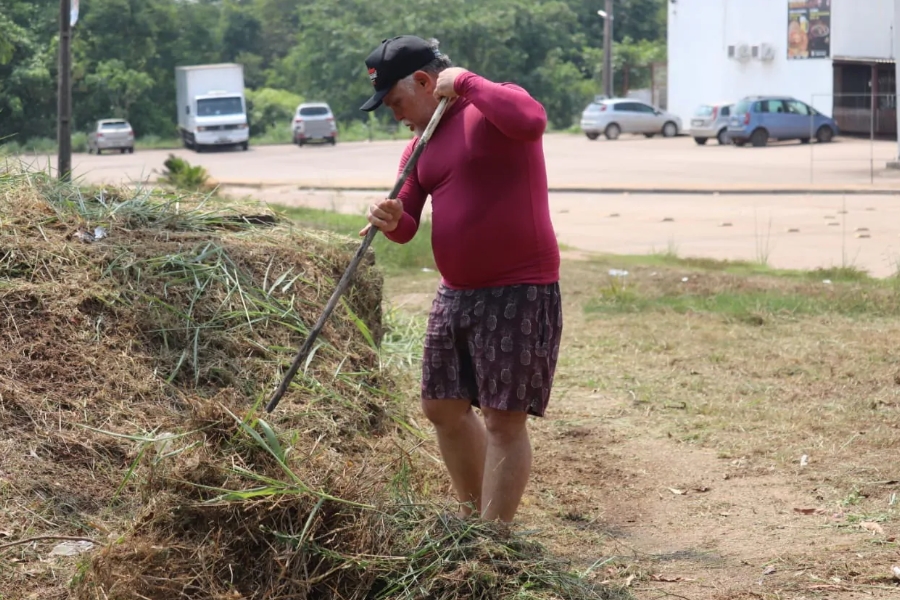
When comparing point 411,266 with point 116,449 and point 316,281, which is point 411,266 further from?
point 116,449

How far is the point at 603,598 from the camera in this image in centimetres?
324

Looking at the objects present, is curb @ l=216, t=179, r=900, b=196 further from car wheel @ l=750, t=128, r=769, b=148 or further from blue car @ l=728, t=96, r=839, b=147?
car wheel @ l=750, t=128, r=769, b=148

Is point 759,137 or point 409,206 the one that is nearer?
point 409,206

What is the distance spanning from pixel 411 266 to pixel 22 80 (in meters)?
31.3

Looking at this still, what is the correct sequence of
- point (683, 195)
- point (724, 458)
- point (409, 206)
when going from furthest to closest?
point (683, 195) → point (724, 458) → point (409, 206)

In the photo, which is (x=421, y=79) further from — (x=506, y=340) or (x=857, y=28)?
(x=857, y=28)

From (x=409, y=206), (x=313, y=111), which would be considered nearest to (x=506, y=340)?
(x=409, y=206)

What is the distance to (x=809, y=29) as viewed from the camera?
39.3 meters

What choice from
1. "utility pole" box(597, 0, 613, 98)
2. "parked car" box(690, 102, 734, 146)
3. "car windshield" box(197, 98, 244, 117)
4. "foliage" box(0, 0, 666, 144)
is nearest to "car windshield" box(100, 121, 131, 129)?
Answer: "car windshield" box(197, 98, 244, 117)

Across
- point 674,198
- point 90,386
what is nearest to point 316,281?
point 90,386

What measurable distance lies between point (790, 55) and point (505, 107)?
39882 mm

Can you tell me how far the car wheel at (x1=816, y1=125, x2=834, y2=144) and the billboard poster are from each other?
4675 millimetres

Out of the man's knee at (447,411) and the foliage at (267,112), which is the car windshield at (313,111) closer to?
the foliage at (267,112)

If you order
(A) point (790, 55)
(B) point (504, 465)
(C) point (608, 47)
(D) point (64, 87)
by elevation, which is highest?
(C) point (608, 47)
